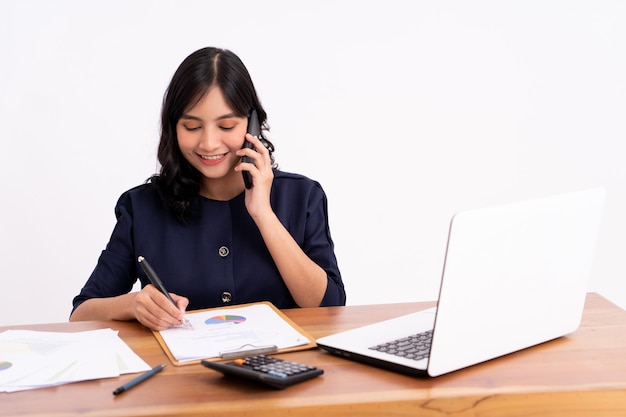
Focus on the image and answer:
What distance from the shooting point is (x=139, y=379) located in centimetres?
140

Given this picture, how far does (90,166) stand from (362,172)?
1.15 meters

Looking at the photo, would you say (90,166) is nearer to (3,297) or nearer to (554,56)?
(3,297)

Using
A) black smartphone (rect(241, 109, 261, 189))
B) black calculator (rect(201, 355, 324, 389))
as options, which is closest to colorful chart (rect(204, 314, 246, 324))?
black calculator (rect(201, 355, 324, 389))

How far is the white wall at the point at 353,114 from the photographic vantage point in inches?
133

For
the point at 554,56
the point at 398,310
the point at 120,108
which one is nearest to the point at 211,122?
the point at 398,310

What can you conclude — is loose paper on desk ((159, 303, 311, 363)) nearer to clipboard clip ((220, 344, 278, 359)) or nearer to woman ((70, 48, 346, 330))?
clipboard clip ((220, 344, 278, 359))

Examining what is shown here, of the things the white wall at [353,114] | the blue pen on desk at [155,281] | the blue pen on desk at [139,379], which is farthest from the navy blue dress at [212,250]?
the white wall at [353,114]

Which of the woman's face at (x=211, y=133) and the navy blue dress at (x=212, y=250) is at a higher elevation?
the woman's face at (x=211, y=133)

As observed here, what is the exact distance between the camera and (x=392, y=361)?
144cm

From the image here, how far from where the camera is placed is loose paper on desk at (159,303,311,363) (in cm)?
156

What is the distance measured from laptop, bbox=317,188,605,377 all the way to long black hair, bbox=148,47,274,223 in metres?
0.74


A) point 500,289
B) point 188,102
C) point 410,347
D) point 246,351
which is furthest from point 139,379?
point 188,102

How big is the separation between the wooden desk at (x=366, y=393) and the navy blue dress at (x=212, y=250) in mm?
586

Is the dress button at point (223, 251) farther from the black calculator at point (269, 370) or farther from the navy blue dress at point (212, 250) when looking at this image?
the black calculator at point (269, 370)
